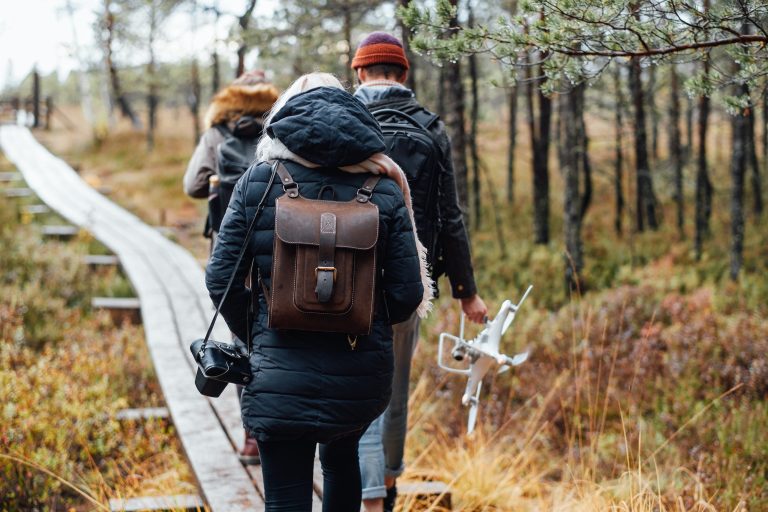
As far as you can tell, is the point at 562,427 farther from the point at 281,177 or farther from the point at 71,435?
the point at 281,177

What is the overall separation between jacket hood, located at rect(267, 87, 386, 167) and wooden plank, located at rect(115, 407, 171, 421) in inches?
165

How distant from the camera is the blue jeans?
3.66 meters

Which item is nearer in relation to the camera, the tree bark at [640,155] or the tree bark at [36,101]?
the tree bark at [640,155]

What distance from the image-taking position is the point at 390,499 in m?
3.93

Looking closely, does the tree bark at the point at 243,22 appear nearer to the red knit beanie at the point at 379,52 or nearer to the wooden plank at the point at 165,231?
the wooden plank at the point at 165,231

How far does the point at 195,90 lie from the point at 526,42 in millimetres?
22744

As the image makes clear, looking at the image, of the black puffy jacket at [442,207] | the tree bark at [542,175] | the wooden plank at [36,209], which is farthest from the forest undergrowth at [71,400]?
the tree bark at [542,175]

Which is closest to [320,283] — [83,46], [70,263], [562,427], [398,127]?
[398,127]

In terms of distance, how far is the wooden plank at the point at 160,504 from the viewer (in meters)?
4.28

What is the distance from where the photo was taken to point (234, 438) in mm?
5086

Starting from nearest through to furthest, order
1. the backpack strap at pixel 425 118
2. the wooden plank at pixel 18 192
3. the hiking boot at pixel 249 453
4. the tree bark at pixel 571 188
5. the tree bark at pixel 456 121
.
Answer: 1. the backpack strap at pixel 425 118
2. the hiking boot at pixel 249 453
3. the tree bark at pixel 456 121
4. the tree bark at pixel 571 188
5. the wooden plank at pixel 18 192

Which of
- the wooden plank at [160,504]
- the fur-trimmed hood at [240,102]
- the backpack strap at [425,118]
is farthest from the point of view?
the fur-trimmed hood at [240,102]

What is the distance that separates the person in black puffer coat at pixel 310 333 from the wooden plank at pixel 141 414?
3768 millimetres

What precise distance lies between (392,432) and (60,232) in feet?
35.6
